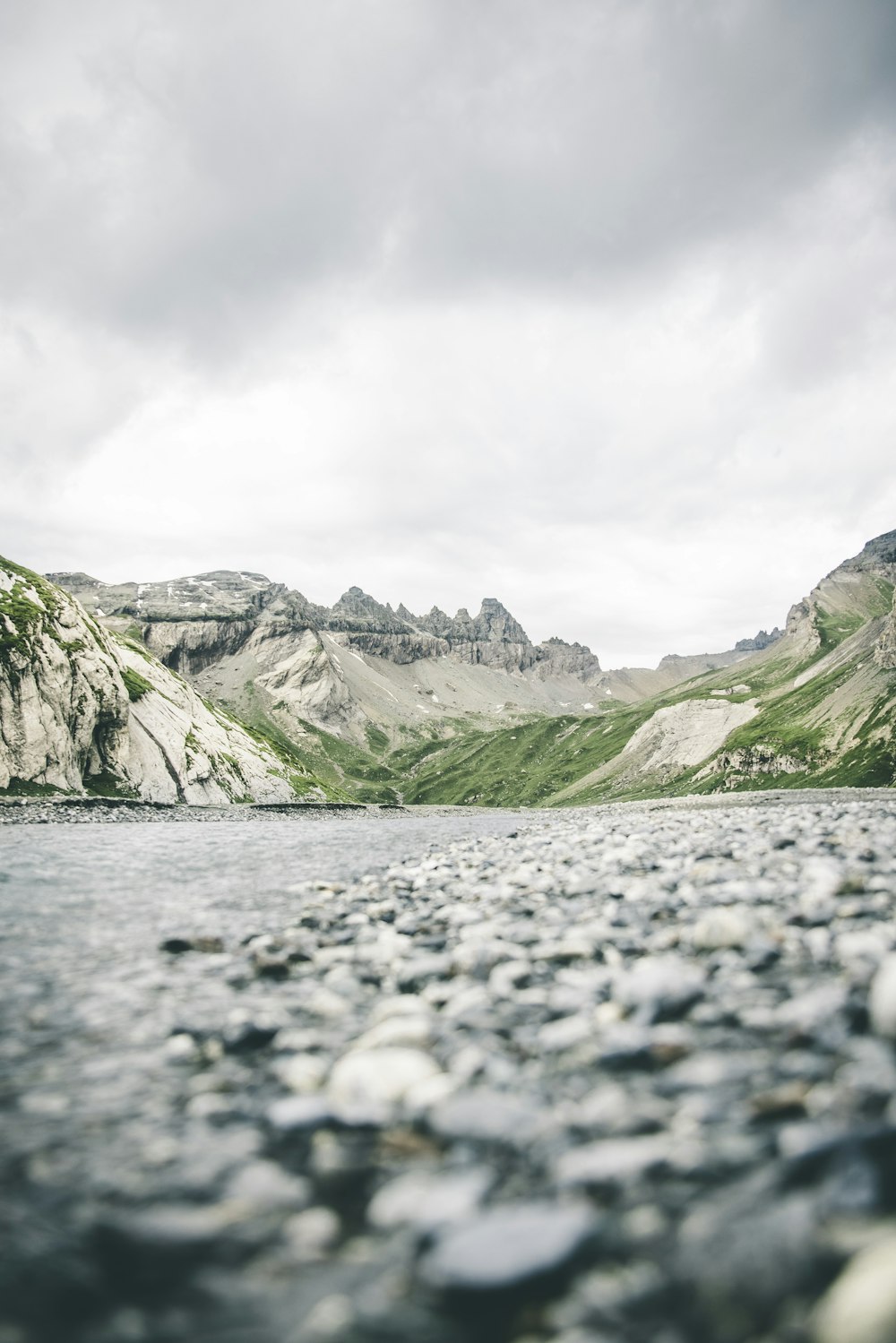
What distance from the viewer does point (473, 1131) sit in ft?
13.1

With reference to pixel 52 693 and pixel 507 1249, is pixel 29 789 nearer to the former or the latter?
pixel 52 693

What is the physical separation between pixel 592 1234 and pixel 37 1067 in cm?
505

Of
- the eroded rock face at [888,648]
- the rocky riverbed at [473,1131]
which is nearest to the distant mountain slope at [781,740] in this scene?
the eroded rock face at [888,648]

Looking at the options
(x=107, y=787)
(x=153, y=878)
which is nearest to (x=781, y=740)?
(x=107, y=787)

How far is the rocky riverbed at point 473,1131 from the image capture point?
2.71m

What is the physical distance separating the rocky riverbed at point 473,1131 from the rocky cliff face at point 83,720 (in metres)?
60.9

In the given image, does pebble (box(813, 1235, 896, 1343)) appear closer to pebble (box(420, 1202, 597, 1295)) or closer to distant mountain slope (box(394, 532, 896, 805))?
pebble (box(420, 1202, 597, 1295))

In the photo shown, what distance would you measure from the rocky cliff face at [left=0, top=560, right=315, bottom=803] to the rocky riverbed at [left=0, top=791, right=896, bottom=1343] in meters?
60.9

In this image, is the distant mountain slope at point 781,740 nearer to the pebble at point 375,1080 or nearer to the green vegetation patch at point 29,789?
the green vegetation patch at point 29,789

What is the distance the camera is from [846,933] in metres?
6.38

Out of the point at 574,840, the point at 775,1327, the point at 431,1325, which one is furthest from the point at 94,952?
the point at 574,840

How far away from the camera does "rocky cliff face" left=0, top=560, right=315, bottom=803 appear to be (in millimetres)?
60375

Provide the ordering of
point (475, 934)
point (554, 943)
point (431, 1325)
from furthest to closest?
point (475, 934) → point (554, 943) → point (431, 1325)

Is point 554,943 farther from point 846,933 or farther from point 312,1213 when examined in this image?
point 312,1213
